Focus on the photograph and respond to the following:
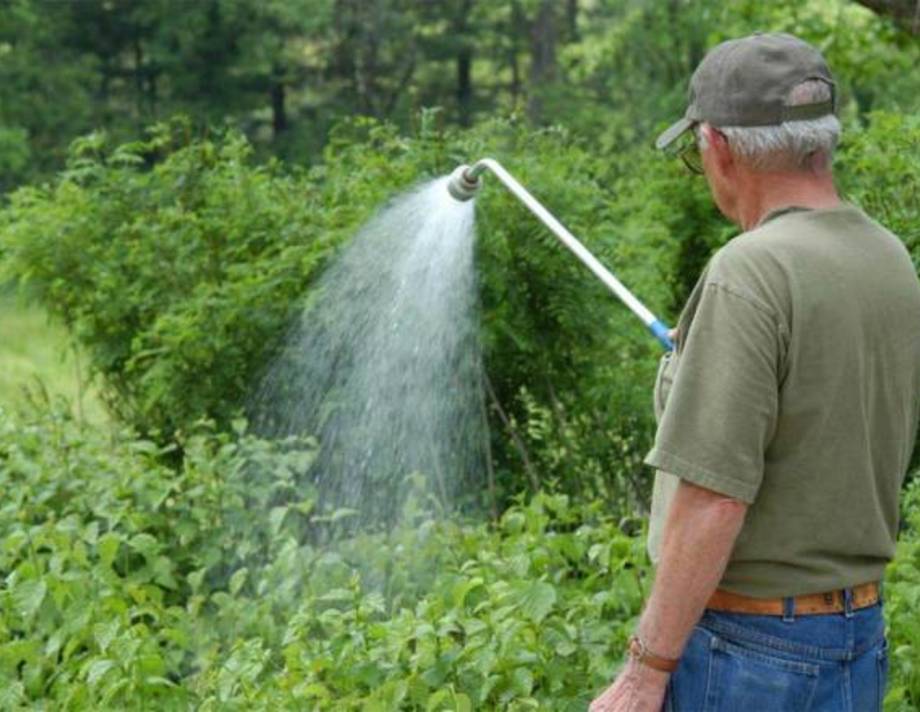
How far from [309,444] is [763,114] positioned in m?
3.46

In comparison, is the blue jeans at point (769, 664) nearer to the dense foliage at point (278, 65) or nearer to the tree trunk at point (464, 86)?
the dense foliage at point (278, 65)

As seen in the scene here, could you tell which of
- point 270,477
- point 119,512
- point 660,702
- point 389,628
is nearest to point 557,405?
point 270,477

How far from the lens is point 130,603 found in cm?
508

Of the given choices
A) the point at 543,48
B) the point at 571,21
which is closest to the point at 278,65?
the point at 543,48

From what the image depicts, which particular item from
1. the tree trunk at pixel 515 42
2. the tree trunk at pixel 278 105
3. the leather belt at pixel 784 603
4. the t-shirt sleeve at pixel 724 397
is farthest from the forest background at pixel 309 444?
the tree trunk at pixel 515 42

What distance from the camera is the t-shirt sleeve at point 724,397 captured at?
2.67 metres

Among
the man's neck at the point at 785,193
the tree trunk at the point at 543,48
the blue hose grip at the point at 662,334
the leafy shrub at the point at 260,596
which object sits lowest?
the tree trunk at the point at 543,48

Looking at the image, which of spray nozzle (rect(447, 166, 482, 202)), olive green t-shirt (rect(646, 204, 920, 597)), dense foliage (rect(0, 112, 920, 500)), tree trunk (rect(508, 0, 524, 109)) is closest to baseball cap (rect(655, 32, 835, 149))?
olive green t-shirt (rect(646, 204, 920, 597))

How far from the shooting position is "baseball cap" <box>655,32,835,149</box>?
9.18 ft

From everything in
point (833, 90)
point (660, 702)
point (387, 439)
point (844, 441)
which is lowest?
point (387, 439)

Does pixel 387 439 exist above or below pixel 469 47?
above

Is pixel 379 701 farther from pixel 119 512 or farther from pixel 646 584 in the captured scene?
pixel 119 512

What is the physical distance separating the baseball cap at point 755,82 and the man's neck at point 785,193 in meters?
0.09

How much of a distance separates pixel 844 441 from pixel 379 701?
1.54m
